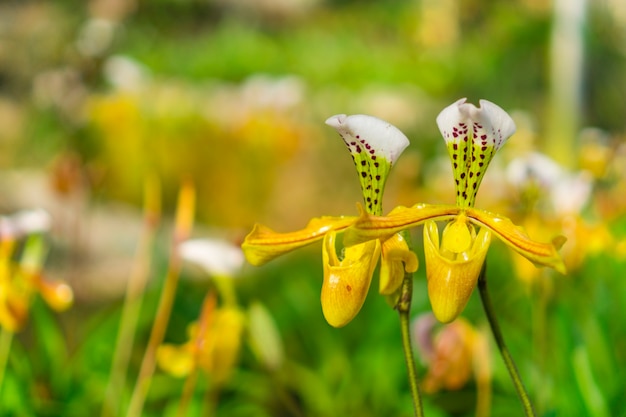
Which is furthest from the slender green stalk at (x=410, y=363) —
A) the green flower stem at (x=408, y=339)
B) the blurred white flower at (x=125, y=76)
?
the blurred white flower at (x=125, y=76)

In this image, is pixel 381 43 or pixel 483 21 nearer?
pixel 381 43

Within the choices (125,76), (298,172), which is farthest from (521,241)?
(125,76)

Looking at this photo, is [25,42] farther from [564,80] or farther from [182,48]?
[564,80]

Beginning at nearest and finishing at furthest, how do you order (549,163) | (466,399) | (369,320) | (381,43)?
(549,163), (466,399), (369,320), (381,43)

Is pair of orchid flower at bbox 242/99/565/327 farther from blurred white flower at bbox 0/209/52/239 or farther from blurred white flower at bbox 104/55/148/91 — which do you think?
blurred white flower at bbox 104/55/148/91

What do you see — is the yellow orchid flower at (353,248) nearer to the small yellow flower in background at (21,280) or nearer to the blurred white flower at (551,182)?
the small yellow flower in background at (21,280)

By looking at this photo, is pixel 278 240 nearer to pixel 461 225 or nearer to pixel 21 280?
pixel 461 225

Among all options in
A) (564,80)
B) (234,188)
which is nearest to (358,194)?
(234,188)
